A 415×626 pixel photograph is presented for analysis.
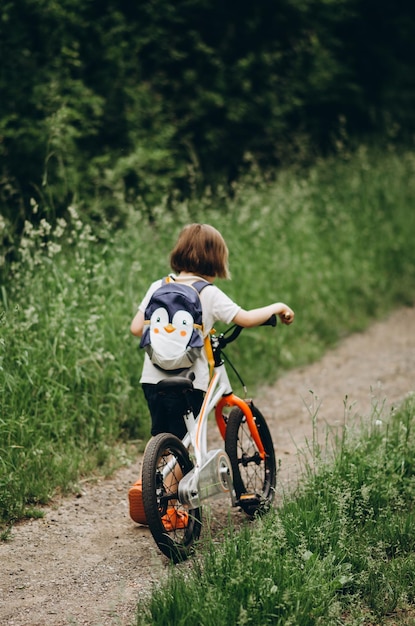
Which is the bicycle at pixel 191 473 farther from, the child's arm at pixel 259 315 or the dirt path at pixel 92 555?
the dirt path at pixel 92 555

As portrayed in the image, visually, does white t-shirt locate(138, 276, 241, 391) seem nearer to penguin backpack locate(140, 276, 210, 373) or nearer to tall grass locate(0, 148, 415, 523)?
penguin backpack locate(140, 276, 210, 373)

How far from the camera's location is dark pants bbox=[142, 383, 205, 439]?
4.33 meters

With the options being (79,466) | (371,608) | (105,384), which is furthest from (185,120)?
(371,608)

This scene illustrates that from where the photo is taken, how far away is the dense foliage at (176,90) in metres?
7.37

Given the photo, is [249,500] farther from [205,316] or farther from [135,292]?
[135,292]

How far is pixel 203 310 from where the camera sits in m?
4.37

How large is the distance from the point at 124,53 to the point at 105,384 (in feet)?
15.5

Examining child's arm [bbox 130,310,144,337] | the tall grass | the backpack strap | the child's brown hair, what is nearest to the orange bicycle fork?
the backpack strap

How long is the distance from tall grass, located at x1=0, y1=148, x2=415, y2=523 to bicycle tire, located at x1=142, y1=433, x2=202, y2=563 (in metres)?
1.09

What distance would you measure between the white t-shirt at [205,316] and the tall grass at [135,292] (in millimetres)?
1069

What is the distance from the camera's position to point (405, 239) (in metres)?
10.8

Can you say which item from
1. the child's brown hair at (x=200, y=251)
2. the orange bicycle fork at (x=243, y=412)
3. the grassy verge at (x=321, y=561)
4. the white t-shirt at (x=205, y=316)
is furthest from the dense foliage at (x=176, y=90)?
the grassy verge at (x=321, y=561)

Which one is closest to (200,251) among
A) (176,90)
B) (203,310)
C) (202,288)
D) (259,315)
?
(202,288)

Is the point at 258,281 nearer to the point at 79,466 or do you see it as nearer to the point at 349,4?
the point at 79,466
